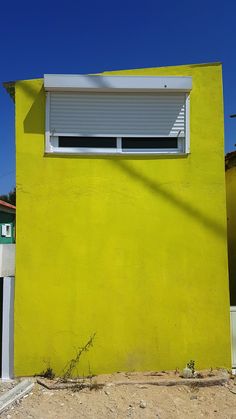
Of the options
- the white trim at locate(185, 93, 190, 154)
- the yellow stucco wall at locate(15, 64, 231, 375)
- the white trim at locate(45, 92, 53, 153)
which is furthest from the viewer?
the white trim at locate(185, 93, 190, 154)

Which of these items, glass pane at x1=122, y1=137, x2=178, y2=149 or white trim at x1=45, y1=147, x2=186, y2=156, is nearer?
white trim at x1=45, y1=147, x2=186, y2=156

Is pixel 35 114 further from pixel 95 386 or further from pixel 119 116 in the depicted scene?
pixel 95 386

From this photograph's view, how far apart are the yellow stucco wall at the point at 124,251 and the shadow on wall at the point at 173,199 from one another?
1 cm

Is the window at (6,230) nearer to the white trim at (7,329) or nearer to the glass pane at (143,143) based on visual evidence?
the white trim at (7,329)

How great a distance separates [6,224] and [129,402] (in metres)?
13.4

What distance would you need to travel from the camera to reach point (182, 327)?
5812mm

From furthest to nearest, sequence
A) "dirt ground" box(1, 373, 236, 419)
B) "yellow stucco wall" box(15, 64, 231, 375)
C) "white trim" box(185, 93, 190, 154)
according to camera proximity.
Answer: "white trim" box(185, 93, 190, 154) < "yellow stucco wall" box(15, 64, 231, 375) < "dirt ground" box(1, 373, 236, 419)

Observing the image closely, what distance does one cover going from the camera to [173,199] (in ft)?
19.5

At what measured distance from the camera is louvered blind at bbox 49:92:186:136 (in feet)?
19.4

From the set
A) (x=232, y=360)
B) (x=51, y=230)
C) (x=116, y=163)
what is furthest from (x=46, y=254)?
(x=232, y=360)

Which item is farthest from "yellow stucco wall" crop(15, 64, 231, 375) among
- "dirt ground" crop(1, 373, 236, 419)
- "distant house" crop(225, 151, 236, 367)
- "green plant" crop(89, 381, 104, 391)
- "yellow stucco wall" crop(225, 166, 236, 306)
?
"yellow stucco wall" crop(225, 166, 236, 306)

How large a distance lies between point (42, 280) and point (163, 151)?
2451 mm

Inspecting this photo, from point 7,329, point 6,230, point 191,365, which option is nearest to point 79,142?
point 7,329

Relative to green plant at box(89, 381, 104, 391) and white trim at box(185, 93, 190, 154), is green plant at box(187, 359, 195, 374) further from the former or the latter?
white trim at box(185, 93, 190, 154)
